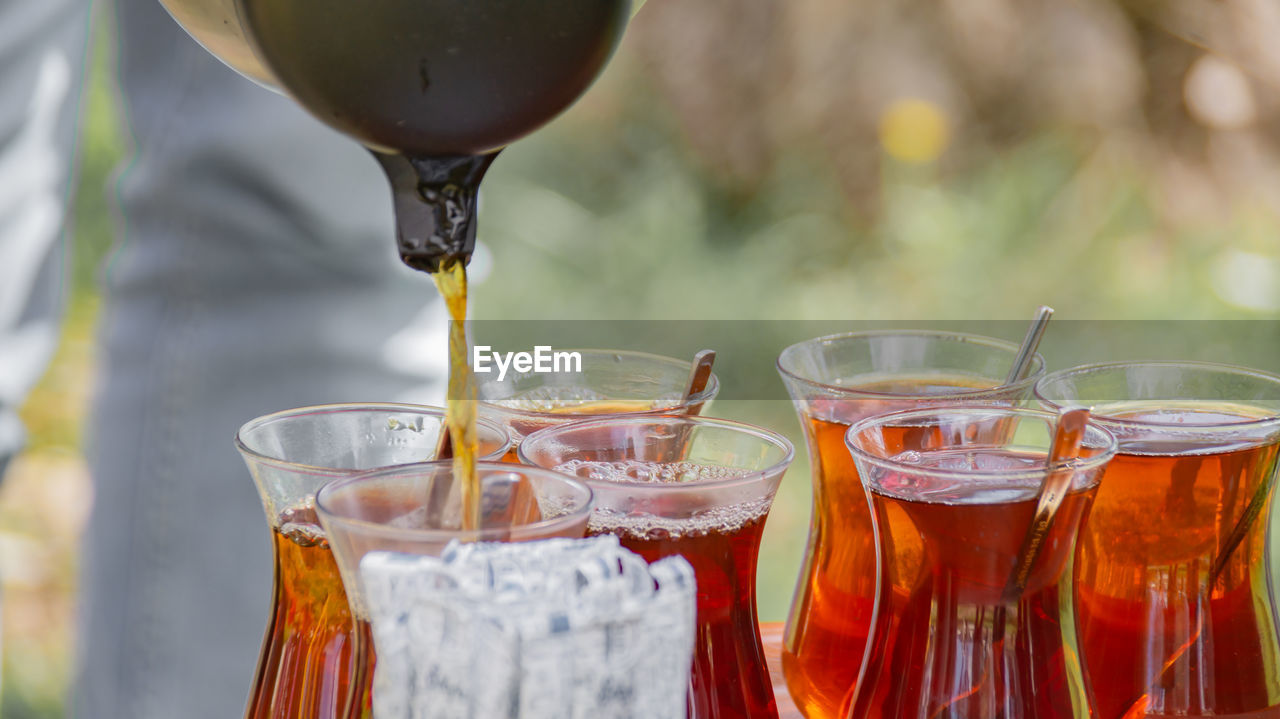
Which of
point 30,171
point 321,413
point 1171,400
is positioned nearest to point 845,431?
point 1171,400

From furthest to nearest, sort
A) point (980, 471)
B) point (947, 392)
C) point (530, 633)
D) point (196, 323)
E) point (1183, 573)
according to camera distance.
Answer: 1. point (196, 323)
2. point (947, 392)
3. point (1183, 573)
4. point (980, 471)
5. point (530, 633)

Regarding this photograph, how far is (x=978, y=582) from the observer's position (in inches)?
23.5

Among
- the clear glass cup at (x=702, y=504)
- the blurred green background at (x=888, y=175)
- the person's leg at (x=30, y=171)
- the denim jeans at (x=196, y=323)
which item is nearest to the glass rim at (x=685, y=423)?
the clear glass cup at (x=702, y=504)

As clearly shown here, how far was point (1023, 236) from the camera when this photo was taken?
2895 mm

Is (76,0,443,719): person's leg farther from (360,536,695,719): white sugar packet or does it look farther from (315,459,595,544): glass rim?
(360,536,695,719): white sugar packet

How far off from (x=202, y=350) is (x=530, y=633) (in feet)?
3.16

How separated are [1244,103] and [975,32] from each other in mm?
571

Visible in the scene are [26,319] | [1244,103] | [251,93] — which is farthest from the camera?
[1244,103]

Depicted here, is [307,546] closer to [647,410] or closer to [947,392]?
[647,410]

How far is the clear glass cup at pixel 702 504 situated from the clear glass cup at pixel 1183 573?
0.56ft

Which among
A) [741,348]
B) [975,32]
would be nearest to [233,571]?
[741,348]

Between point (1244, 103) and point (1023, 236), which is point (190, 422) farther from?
point (1244, 103)

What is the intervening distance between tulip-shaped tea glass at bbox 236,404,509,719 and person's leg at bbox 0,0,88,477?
0.79 metres

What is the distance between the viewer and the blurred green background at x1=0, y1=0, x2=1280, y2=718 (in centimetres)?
273
